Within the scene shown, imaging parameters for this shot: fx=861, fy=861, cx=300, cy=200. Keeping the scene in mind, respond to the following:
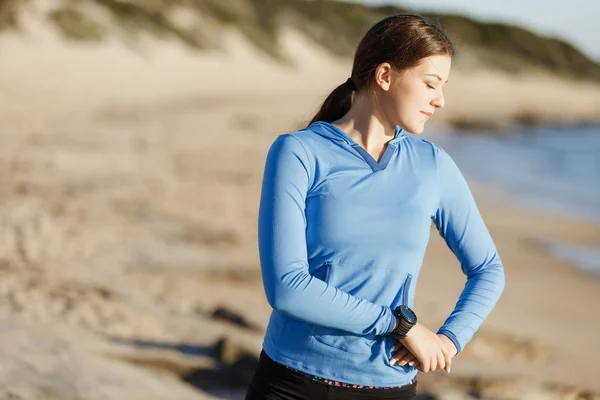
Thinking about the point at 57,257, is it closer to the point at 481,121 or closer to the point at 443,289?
the point at 443,289

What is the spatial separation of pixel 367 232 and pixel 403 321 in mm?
207

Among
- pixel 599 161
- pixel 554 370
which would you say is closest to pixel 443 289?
pixel 554 370

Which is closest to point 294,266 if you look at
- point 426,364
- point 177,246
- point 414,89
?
point 426,364

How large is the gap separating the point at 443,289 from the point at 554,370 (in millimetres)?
2078

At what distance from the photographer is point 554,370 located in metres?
6.06

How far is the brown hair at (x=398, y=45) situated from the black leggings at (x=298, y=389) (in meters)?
0.68

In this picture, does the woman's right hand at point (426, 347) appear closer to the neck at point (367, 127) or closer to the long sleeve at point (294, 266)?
the long sleeve at point (294, 266)

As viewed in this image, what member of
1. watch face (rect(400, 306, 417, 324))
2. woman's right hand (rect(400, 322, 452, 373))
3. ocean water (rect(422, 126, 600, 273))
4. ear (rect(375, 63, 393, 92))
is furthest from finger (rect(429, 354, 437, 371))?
ocean water (rect(422, 126, 600, 273))

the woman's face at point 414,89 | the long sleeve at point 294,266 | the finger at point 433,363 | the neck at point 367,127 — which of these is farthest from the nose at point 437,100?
the finger at point 433,363

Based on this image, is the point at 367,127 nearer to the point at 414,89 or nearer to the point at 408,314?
the point at 414,89

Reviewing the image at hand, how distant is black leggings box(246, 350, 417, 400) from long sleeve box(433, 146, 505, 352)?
20 centimetres

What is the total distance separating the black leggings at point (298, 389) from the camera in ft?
6.34

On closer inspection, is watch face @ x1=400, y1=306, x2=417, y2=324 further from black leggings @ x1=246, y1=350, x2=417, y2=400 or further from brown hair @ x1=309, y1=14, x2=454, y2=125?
brown hair @ x1=309, y1=14, x2=454, y2=125

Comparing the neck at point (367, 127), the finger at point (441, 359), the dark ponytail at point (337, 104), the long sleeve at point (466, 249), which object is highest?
the dark ponytail at point (337, 104)
